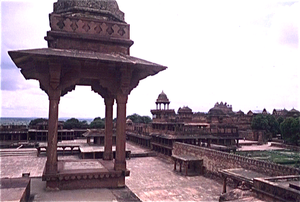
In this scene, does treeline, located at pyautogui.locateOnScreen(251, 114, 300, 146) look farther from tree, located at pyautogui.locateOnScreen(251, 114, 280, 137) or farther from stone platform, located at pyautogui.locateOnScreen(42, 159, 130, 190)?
stone platform, located at pyautogui.locateOnScreen(42, 159, 130, 190)

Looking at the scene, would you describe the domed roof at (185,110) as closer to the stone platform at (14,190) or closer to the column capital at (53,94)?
the column capital at (53,94)

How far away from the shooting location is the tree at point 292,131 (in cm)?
4353

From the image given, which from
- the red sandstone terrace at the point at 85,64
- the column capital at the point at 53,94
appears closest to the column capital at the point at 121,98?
the red sandstone terrace at the point at 85,64

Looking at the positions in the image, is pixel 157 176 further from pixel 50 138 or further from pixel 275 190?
pixel 50 138

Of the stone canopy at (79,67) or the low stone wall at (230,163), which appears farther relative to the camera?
the low stone wall at (230,163)

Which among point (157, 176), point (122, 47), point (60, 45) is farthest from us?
point (157, 176)

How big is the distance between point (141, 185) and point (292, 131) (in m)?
34.4

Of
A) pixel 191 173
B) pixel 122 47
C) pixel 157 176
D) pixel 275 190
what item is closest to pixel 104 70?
pixel 122 47

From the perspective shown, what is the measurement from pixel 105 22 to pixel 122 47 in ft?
3.14

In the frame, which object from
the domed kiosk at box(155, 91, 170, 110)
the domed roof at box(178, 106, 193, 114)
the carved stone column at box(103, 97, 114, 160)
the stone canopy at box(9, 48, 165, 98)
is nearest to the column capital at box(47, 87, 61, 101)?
the stone canopy at box(9, 48, 165, 98)

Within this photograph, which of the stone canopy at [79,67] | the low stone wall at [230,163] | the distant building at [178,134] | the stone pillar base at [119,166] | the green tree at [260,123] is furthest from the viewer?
the green tree at [260,123]

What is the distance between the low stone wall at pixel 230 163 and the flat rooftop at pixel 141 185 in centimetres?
149

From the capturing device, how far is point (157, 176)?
24266 millimetres

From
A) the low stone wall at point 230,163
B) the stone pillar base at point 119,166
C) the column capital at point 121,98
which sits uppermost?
the column capital at point 121,98
